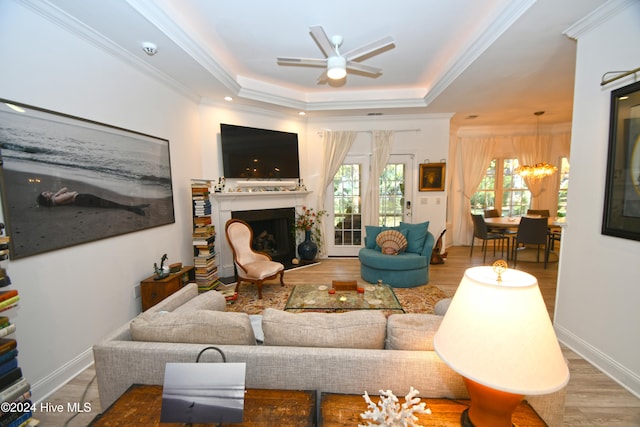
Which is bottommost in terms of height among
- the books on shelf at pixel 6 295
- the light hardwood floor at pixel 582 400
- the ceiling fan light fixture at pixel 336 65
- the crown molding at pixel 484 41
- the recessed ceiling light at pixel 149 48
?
the light hardwood floor at pixel 582 400

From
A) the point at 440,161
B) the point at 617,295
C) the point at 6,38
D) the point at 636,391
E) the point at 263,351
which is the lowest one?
the point at 636,391

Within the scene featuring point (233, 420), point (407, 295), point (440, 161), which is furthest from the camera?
point (440, 161)

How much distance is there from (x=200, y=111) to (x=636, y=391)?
17.6 feet

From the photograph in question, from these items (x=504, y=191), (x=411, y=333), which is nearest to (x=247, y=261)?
(x=411, y=333)

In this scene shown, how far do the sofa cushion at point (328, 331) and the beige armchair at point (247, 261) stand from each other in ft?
7.02

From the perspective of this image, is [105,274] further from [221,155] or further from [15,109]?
[221,155]

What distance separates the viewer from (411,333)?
1.19m

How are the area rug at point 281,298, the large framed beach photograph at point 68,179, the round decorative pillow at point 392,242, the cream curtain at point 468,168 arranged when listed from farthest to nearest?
the cream curtain at point 468,168
the round decorative pillow at point 392,242
the area rug at point 281,298
the large framed beach photograph at point 68,179

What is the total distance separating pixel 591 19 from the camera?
2.07 meters

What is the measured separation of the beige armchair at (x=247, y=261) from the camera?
132 inches

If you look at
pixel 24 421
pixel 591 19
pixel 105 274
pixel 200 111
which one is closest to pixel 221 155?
pixel 200 111

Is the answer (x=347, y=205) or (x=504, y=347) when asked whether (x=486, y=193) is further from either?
(x=504, y=347)

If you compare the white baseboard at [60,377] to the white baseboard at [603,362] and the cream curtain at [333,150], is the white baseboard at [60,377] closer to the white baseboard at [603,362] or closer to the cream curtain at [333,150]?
the cream curtain at [333,150]

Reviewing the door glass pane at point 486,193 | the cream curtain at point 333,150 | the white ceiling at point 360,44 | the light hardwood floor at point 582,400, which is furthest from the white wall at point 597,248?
the door glass pane at point 486,193
